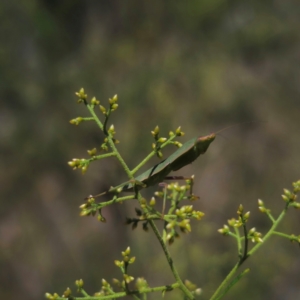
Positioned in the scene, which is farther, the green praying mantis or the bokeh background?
the bokeh background

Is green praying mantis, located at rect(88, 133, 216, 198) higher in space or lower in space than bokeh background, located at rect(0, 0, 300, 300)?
lower

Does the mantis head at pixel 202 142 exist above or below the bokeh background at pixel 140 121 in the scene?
below

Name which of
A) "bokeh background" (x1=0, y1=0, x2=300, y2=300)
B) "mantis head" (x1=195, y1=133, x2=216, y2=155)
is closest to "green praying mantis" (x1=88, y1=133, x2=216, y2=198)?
"mantis head" (x1=195, y1=133, x2=216, y2=155)

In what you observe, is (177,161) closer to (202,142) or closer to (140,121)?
(202,142)

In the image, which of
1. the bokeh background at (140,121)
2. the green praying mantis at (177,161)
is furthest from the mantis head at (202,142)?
the bokeh background at (140,121)

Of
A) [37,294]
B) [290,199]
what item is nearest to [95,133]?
[37,294]

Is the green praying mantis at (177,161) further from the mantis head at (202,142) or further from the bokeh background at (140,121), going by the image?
the bokeh background at (140,121)

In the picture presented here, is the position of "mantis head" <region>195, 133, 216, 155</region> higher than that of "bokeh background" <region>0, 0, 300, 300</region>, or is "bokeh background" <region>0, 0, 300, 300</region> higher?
"bokeh background" <region>0, 0, 300, 300</region>

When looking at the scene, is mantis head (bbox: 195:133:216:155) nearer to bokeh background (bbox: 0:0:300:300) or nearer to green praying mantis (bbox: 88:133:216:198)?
green praying mantis (bbox: 88:133:216:198)
